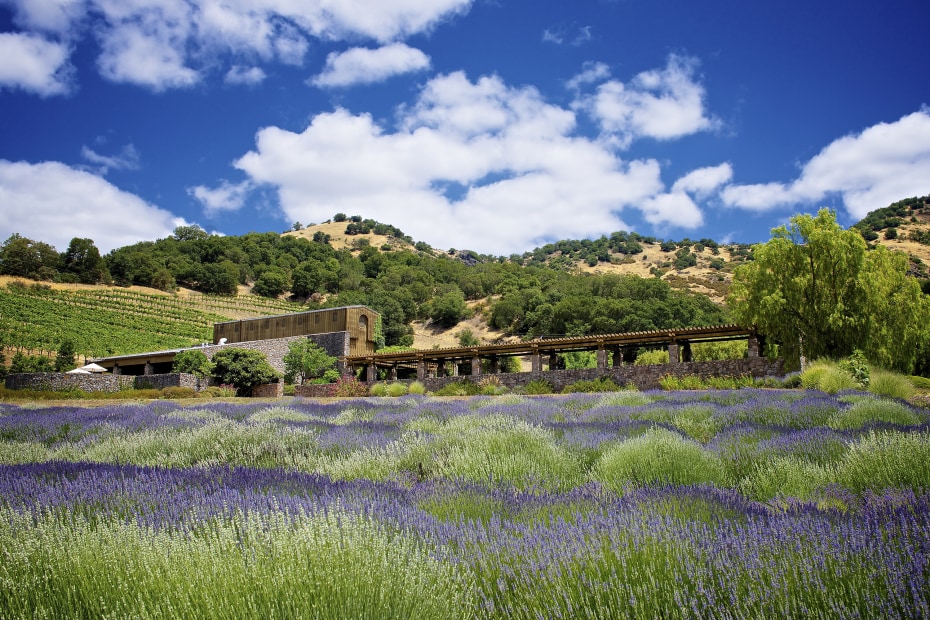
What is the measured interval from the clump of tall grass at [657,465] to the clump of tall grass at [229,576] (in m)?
2.24

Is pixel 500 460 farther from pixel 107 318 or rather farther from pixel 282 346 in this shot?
pixel 107 318

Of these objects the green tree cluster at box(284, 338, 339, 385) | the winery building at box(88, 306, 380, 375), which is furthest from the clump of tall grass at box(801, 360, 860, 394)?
the winery building at box(88, 306, 380, 375)

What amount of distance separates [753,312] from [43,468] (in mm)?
22116

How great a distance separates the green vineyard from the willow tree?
47.5 metres

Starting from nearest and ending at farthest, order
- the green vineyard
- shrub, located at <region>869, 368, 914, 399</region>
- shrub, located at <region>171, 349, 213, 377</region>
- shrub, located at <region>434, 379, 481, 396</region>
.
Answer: shrub, located at <region>869, 368, 914, 399</region> → shrub, located at <region>434, 379, 481, 396</region> → shrub, located at <region>171, 349, 213, 377</region> → the green vineyard

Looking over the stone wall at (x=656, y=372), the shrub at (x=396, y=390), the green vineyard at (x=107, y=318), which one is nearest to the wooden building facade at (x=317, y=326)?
the shrub at (x=396, y=390)

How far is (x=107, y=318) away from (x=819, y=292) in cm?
5838

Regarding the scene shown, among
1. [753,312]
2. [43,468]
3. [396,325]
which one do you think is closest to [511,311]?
[396,325]

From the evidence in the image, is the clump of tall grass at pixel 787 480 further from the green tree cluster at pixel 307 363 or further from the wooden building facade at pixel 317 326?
the wooden building facade at pixel 317 326

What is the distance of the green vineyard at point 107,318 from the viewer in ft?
144

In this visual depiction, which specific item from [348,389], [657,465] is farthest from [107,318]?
[657,465]

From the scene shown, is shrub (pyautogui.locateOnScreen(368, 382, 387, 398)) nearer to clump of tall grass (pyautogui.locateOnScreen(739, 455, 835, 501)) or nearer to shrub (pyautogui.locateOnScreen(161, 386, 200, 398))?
shrub (pyautogui.locateOnScreen(161, 386, 200, 398))

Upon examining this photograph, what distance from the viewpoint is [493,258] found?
132 meters

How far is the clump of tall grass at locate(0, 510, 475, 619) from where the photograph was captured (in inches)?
66.9
